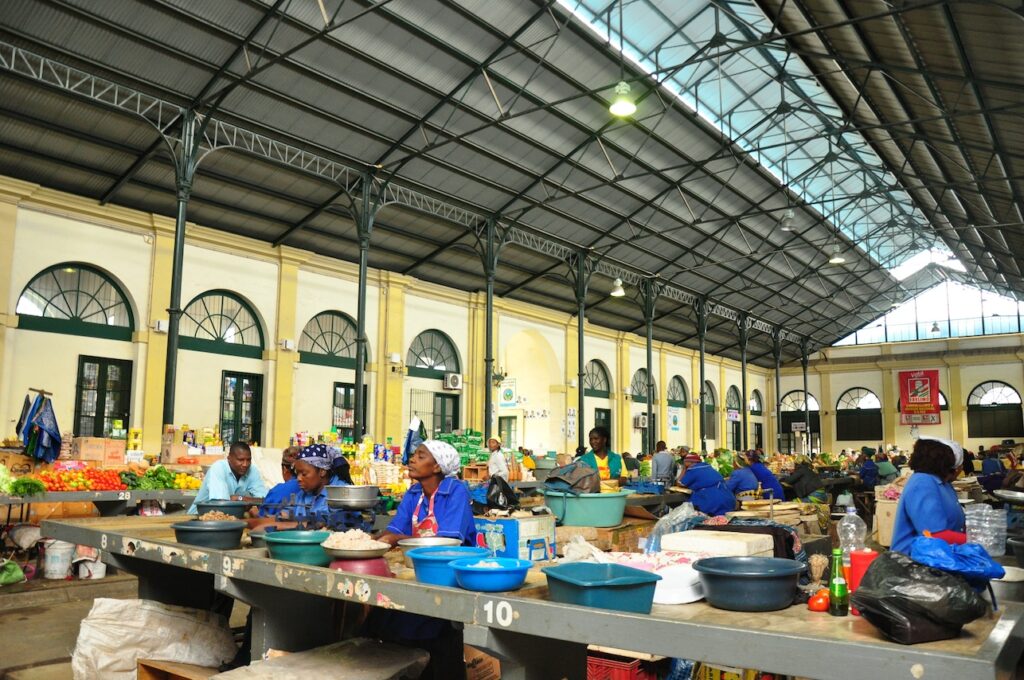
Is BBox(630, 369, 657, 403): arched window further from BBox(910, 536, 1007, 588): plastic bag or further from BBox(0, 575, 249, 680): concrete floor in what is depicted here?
BBox(910, 536, 1007, 588): plastic bag

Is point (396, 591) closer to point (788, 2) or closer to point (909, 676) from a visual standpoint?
point (909, 676)

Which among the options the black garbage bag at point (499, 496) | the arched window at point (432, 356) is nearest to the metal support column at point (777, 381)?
the arched window at point (432, 356)

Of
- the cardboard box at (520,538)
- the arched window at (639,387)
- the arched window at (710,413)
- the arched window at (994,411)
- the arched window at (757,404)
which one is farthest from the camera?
the arched window at (757,404)

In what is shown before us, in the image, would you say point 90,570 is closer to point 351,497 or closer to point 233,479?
point 233,479

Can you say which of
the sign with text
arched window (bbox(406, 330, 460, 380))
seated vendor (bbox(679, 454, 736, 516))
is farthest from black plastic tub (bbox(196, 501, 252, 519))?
the sign with text

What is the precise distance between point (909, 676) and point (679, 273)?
22.2m

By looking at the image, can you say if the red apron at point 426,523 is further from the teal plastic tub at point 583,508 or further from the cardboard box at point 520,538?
the teal plastic tub at point 583,508

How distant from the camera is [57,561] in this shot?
25.2 feet

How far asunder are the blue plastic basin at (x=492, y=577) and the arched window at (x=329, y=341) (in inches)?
603

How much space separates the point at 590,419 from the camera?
2572 cm

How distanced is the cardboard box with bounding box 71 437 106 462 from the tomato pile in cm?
107

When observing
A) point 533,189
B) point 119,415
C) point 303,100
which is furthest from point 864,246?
point 119,415

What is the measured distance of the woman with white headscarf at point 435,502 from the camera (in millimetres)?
3957

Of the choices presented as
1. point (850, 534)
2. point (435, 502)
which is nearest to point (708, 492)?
point (435, 502)
